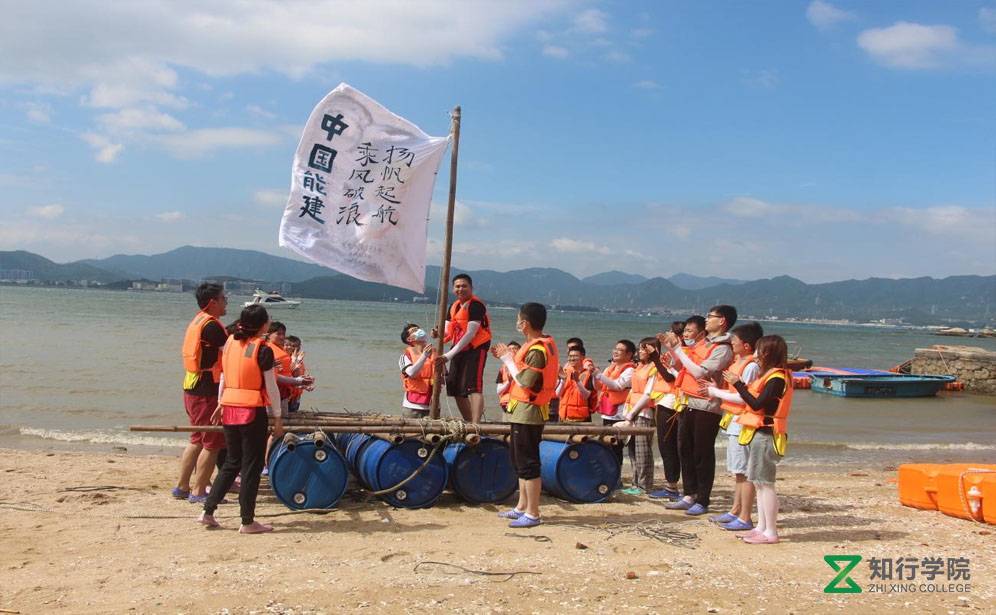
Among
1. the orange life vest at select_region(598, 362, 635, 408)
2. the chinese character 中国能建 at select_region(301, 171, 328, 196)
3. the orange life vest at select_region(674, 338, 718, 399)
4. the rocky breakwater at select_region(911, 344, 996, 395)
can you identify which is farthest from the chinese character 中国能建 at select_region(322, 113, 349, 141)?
the rocky breakwater at select_region(911, 344, 996, 395)

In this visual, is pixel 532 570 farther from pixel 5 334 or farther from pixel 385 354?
pixel 5 334

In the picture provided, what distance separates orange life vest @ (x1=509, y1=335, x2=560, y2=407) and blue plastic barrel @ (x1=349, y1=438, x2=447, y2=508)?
1312 millimetres

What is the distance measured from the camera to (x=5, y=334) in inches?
1267

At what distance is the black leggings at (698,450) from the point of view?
7195 millimetres

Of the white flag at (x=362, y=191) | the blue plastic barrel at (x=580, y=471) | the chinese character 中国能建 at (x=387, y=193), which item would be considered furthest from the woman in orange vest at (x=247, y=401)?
the blue plastic barrel at (x=580, y=471)

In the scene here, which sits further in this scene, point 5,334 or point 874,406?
point 5,334

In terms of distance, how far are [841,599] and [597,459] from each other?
3055 mm

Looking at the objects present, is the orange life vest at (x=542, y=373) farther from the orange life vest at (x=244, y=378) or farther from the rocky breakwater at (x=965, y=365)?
the rocky breakwater at (x=965, y=365)

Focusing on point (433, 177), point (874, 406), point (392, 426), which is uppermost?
point (433, 177)

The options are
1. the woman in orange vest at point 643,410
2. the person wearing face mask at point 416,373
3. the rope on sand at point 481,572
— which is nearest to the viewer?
the rope on sand at point 481,572

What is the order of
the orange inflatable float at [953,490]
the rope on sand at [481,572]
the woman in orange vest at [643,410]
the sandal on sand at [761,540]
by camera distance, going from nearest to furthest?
the rope on sand at [481,572], the sandal on sand at [761,540], the orange inflatable float at [953,490], the woman in orange vest at [643,410]

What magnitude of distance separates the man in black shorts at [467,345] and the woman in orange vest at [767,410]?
2.65 meters

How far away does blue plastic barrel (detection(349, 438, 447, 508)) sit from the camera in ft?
23.5

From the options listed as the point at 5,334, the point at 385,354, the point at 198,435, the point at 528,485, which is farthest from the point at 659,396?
the point at 5,334
